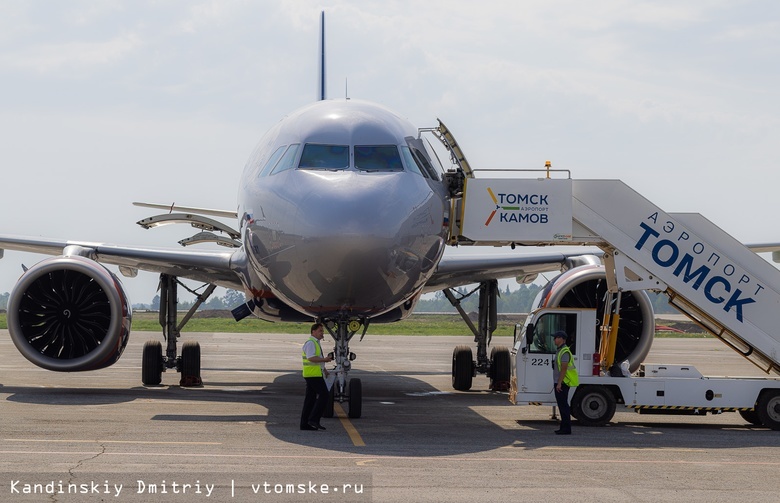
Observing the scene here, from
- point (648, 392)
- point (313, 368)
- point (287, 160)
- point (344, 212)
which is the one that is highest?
point (287, 160)

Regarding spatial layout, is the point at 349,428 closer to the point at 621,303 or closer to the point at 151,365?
the point at 621,303

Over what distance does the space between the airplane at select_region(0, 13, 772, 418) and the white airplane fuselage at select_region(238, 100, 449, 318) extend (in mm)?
21

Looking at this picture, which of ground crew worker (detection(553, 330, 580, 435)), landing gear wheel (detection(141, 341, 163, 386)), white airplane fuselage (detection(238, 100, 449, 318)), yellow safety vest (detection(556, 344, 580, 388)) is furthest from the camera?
landing gear wheel (detection(141, 341, 163, 386))

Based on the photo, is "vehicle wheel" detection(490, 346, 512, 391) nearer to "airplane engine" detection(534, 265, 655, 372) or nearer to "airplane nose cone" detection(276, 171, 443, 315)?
"airplane engine" detection(534, 265, 655, 372)

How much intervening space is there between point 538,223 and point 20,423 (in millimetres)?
7676

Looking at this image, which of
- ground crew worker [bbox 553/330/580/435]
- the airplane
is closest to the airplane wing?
the airplane

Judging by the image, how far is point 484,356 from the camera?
2164cm

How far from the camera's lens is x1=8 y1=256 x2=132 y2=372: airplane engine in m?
17.6

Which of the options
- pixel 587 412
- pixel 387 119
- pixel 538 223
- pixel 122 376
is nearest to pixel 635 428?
pixel 587 412

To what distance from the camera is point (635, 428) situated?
14625 mm

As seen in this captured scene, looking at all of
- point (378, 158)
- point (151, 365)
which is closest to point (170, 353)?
point (151, 365)

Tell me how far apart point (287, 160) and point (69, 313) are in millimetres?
6097

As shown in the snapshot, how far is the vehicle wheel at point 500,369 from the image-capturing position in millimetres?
A: 21297

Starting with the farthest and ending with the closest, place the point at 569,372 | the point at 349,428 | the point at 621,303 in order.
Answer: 1. the point at 621,303
2. the point at 569,372
3. the point at 349,428
